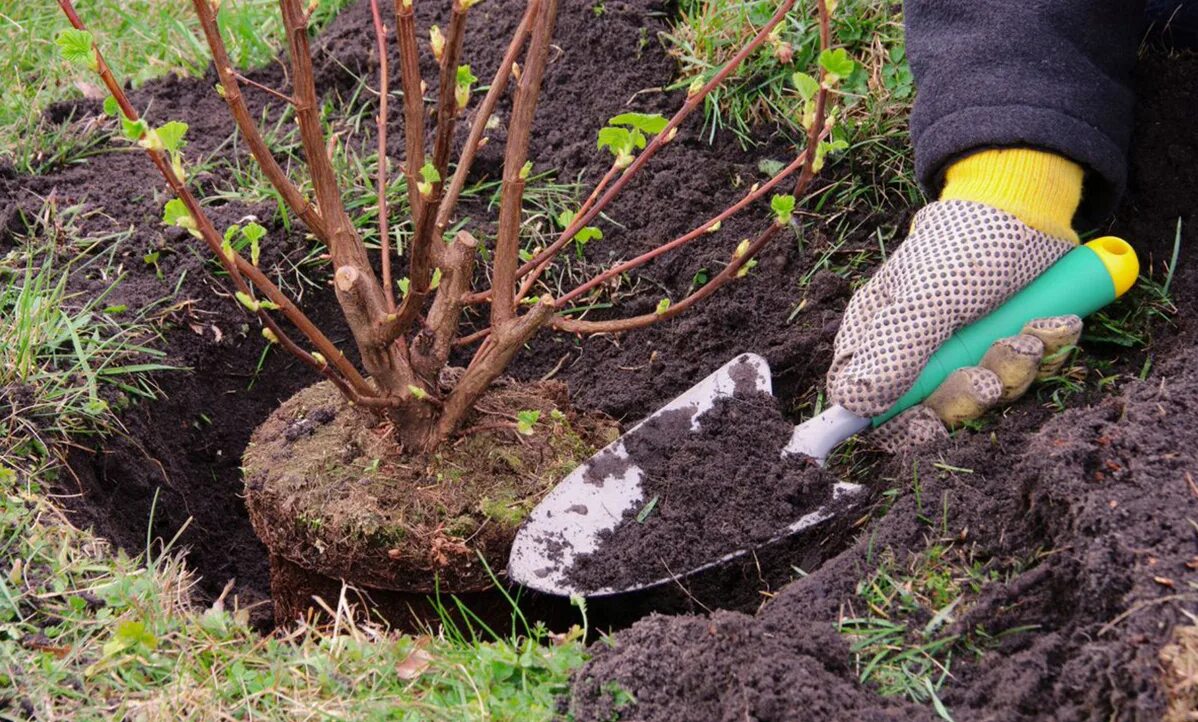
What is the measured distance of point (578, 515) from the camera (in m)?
2.09

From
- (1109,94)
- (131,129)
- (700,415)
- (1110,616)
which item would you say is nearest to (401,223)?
(700,415)

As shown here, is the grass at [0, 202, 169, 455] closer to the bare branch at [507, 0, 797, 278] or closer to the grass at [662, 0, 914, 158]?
the bare branch at [507, 0, 797, 278]

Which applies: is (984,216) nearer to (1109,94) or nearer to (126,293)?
(1109,94)

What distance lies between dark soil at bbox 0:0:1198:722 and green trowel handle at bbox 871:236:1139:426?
0.13 metres

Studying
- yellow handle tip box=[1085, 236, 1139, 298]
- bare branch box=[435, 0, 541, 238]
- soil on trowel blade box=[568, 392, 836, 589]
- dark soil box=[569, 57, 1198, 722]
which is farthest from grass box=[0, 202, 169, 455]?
yellow handle tip box=[1085, 236, 1139, 298]

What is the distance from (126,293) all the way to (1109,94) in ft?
7.04

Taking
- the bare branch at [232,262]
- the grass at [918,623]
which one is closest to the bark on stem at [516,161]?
the bare branch at [232,262]

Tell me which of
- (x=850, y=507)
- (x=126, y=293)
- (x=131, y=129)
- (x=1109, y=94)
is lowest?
(x=850, y=507)

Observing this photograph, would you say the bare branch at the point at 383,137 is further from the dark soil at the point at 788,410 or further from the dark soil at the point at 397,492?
the dark soil at the point at 788,410

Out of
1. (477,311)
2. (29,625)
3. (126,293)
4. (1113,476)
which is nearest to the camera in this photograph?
(1113,476)

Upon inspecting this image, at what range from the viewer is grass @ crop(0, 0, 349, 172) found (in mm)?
3332

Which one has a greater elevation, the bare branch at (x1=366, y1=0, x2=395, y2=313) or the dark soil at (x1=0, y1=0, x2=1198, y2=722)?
the bare branch at (x1=366, y1=0, x2=395, y2=313)

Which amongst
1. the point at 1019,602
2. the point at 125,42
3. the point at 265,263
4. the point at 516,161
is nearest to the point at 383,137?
the point at 516,161

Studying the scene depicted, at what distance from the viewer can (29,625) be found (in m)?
1.76
